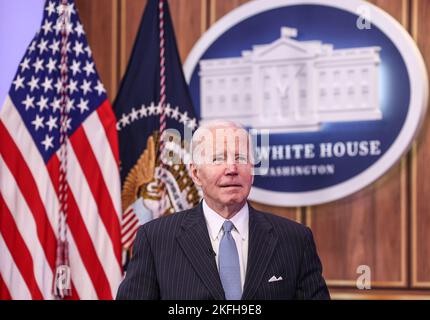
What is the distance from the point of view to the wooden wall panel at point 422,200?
389 centimetres

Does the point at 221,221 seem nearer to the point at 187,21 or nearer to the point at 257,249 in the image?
the point at 257,249

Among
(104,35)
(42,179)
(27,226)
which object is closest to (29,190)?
(42,179)

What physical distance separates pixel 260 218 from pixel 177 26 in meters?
2.28

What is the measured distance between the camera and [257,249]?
240 cm

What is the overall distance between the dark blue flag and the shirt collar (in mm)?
1819

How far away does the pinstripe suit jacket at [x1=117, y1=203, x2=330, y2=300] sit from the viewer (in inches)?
92.0

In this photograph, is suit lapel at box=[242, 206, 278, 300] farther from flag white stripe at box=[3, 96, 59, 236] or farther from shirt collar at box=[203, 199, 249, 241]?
flag white stripe at box=[3, 96, 59, 236]

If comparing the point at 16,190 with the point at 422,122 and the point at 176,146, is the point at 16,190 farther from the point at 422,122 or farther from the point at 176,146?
the point at 422,122

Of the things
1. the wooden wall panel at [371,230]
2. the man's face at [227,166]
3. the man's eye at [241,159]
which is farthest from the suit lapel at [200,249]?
the wooden wall panel at [371,230]

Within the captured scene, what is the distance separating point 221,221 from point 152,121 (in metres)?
2.08

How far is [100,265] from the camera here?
13.9 feet

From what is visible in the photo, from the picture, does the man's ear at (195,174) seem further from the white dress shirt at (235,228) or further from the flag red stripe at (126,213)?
the flag red stripe at (126,213)

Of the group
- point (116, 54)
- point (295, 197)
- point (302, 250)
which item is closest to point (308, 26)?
point (295, 197)

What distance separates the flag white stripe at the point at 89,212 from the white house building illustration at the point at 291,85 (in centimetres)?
78
